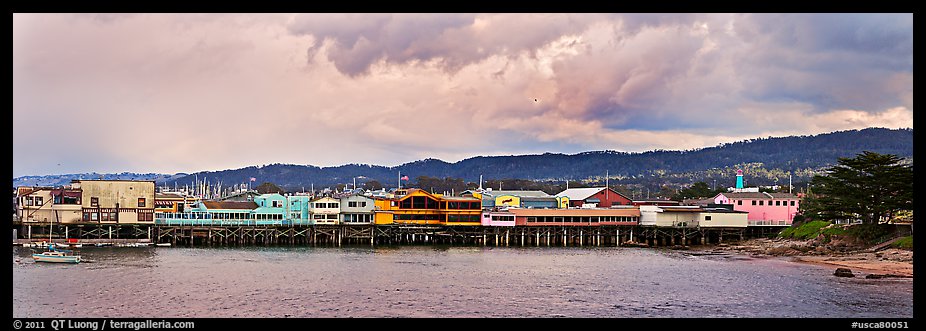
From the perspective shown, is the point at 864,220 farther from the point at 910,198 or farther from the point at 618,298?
the point at 618,298

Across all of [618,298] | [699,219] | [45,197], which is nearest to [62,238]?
[45,197]

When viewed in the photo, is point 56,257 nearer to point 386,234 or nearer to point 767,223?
point 386,234

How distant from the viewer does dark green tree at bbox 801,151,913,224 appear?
63.3 m

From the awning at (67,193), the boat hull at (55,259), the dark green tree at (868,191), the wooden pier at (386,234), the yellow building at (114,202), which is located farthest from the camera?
the yellow building at (114,202)

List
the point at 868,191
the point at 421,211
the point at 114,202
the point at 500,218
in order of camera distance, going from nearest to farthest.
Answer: the point at 868,191 < the point at 114,202 < the point at 421,211 < the point at 500,218

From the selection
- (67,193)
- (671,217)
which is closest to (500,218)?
(671,217)


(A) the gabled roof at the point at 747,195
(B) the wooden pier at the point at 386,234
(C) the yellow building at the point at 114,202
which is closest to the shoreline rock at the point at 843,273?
(B) the wooden pier at the point at 386,234

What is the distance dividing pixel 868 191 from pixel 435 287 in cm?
3967

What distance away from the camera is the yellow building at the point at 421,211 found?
76.8 m

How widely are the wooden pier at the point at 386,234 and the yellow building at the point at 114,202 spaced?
857mm

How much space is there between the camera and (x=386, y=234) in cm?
7606

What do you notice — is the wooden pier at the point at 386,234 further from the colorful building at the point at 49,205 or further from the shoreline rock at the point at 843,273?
the shoreline rock at the point at 843,273

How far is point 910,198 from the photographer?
62.5 metres
